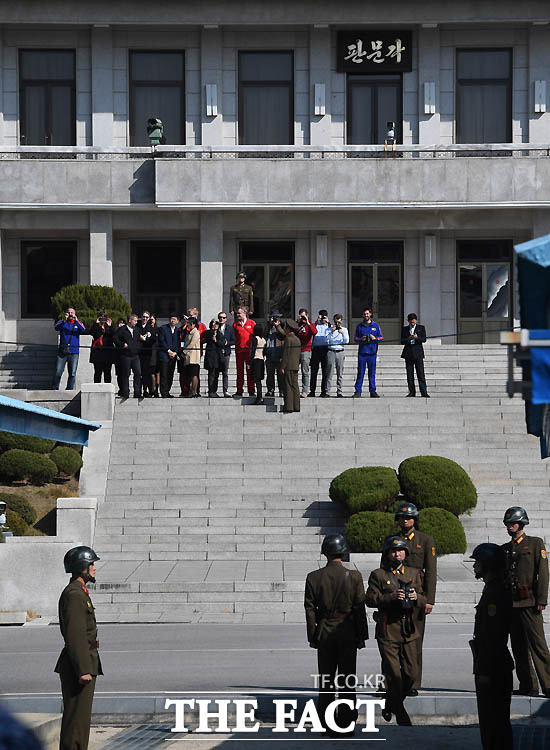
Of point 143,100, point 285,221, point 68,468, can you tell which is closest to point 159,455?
point 68,468

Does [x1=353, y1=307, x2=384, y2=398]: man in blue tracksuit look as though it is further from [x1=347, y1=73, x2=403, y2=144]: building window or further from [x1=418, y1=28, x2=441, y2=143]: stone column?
[x1=418, y1=28, x2=441, y2=143]: stone column

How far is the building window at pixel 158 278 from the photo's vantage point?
3806 centimetres

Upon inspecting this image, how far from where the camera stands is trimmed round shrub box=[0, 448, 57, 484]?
24.4 meters

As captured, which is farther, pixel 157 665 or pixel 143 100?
pixel 143 100

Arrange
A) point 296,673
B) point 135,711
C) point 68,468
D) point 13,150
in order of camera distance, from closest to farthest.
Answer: point 135,711 → point 296,673 → point 68,468 → point 13,150

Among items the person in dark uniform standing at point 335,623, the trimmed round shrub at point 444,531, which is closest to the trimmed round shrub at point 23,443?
the trimmed round shrub at point 444,531

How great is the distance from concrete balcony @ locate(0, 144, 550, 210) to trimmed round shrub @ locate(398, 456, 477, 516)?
14.5 meters

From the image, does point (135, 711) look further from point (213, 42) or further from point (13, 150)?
point (213, 42)

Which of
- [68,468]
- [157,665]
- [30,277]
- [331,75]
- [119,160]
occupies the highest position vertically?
[331,75]

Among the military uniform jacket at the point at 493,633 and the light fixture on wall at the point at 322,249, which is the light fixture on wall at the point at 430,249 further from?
the military uniform jacket at the point at 493,633

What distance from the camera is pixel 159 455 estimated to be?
988 inches

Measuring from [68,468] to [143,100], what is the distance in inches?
639

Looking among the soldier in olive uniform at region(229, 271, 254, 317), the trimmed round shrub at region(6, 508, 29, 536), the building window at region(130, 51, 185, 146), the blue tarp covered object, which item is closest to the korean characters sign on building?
the building window at region(130, 51, 185, 146)

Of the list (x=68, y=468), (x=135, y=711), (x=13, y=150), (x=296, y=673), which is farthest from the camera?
(x=13, y=150)
